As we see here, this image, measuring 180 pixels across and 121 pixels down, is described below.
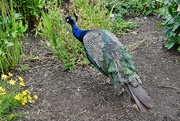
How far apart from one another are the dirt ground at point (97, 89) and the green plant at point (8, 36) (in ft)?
0.56

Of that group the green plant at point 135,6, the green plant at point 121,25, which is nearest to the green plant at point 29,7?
the green plant at point 121,25

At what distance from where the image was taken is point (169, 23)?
13.2ft

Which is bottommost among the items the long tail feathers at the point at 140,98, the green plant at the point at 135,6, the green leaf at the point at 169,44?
the long tail feathers at the point at 140,98

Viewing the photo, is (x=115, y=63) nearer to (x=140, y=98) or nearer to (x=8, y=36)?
(x=140, y=98)

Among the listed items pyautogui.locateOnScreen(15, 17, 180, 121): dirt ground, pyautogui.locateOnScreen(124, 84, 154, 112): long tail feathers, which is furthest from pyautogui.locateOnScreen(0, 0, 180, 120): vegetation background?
pyautogui.locateOnScreen(124, 84, 154, 112): long tail feathers

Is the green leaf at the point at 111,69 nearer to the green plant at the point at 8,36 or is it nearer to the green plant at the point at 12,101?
the green plant at the point at 12,101

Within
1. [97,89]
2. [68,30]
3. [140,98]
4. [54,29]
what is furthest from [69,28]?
[140,98]

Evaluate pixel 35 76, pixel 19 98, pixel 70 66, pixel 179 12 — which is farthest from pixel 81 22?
pixel 19 98

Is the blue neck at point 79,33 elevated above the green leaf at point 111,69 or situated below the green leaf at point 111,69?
above

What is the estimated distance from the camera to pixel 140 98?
→ 9.77 feet

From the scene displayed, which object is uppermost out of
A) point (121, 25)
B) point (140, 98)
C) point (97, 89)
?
point (121, 25)

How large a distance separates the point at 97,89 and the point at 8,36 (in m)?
1.13

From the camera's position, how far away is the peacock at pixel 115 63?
3.01 meters

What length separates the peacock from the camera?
118 inches
